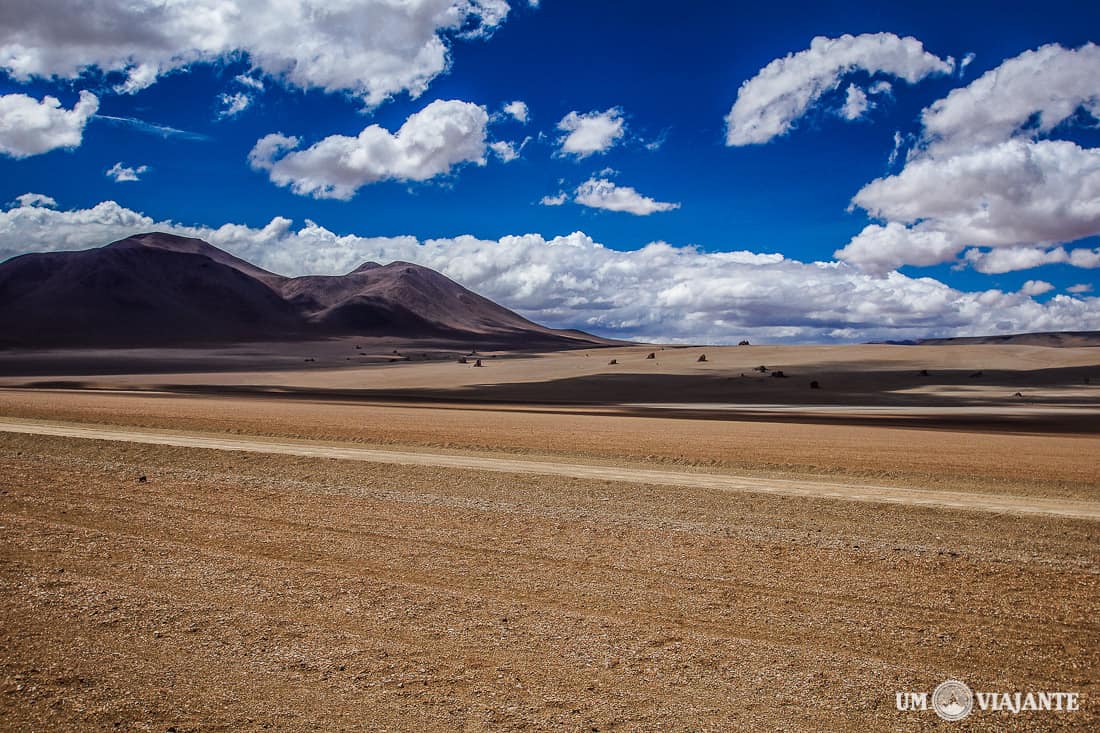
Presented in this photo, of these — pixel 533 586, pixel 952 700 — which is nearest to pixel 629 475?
pixel 533 586

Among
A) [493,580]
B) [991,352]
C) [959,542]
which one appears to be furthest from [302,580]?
[991,352]

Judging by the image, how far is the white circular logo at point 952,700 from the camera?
228 inches

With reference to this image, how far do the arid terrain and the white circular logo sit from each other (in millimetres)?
141

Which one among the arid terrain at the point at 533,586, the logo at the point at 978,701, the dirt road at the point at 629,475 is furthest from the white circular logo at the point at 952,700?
the dirt road at the point at 629,475

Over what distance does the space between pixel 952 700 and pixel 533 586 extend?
414 cm

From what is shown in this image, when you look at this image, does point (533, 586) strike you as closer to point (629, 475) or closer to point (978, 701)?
point (978, 701)

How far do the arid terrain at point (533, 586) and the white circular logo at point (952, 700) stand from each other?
14cm

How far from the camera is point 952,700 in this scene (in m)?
6.00

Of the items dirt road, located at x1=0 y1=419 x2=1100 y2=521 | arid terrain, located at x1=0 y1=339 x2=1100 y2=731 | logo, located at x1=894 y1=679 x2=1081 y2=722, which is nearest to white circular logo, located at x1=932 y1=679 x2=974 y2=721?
logo, located at x1=894 y1=679 x2=1081 y2=722

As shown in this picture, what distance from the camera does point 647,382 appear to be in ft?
215

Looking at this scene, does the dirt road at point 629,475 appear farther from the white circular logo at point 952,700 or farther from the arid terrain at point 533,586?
the white circular logo at point 952,700

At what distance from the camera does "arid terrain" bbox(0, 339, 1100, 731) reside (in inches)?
232

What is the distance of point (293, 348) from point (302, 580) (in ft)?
535

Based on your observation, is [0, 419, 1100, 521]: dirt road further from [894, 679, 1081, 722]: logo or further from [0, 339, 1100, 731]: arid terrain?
[894, 679, 1081, 722]: logo
